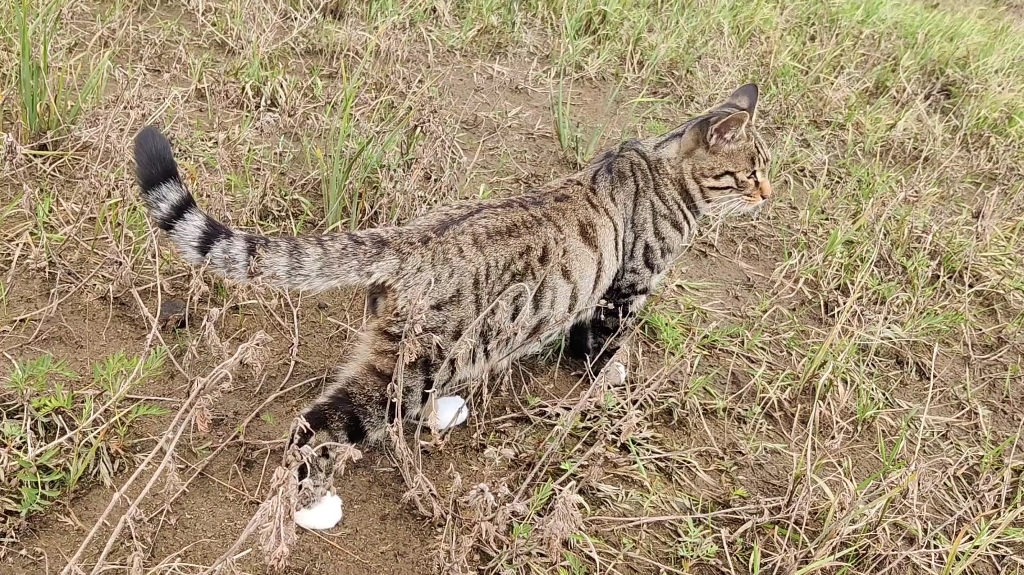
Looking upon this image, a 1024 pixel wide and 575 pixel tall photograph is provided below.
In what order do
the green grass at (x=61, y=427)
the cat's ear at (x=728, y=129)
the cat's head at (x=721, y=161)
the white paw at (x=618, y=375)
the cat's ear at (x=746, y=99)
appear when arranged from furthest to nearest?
the cat's ear at (x=746, y=99), the cat's head at (x=721, y=161), the cat's ear at (x=728, y=129), the white paw at (x=618, y=375), the green grass at (x=61, y=427)

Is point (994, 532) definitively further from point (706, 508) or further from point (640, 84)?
point (640, 84)

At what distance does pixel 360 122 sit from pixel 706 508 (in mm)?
2401

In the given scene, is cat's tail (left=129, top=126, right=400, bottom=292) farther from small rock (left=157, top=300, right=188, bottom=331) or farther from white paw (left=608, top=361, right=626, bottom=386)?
white paw (left=608, top=361, right=626, bottom=386)

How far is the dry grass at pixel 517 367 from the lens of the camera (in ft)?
7.66

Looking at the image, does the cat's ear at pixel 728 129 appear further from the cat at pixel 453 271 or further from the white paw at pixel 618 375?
the white paw at pixel 618 375

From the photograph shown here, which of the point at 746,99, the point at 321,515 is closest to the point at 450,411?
the point at 321,515

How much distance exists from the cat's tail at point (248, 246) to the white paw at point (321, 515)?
27.3 inches

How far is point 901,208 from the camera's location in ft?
14.8

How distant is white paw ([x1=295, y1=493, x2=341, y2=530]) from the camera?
234cm

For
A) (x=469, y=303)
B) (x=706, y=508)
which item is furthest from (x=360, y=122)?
(x=706, y=508)

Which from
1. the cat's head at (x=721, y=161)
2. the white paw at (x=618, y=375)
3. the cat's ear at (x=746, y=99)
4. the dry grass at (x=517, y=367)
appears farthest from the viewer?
the cat's ear at (x=746, y=99)

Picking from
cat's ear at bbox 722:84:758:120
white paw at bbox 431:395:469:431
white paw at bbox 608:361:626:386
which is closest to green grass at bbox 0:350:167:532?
white paw at bbox 431:395:469:431

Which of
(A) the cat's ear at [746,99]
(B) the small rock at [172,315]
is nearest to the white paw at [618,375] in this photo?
(A) the cat's ear at [746,99]

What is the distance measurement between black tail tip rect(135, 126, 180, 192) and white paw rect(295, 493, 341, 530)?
3.56 ft
